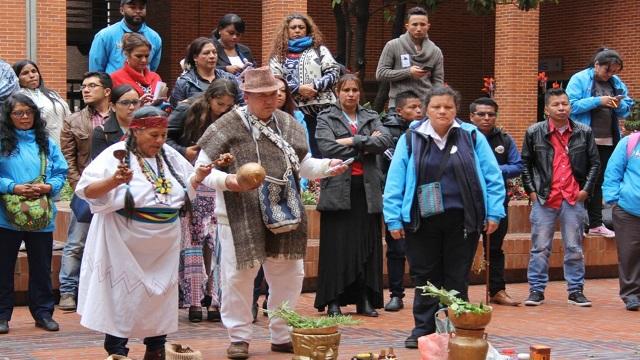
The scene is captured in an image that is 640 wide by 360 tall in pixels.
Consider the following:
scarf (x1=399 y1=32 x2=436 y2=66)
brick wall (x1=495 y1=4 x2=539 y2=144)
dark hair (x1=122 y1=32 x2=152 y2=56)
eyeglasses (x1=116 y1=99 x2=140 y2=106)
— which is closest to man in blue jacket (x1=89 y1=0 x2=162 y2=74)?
dark hair (x1=122 y1=32 x2=152 y2=56)

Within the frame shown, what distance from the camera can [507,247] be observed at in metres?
12.7

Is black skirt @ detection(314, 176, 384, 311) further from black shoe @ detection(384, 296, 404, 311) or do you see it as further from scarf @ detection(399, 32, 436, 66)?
scarf @ detection(399, 32, 436, 66)


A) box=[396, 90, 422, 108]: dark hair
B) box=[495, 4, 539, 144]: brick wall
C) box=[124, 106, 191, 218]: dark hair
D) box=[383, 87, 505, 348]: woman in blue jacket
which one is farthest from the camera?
box=[495, 4, 539, 144]: brick wall

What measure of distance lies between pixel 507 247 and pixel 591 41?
17.4 m

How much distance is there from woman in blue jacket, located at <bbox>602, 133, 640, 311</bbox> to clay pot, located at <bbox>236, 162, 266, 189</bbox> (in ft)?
16.4

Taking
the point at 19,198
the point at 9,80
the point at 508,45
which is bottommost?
the point at 19,198

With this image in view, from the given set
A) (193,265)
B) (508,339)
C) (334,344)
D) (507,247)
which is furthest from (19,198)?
(507,247)

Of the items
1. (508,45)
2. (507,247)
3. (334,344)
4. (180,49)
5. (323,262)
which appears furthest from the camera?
(180,49)

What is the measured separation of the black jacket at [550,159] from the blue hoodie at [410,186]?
285 cm

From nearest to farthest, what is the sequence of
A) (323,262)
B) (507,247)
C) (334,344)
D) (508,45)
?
(334,344), (323,262), (507,247), (508,45)

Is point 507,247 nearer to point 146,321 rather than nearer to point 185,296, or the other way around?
point 185,296

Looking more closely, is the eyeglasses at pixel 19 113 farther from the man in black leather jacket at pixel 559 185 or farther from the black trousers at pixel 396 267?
the man in black leather jacket at pixel 559 185

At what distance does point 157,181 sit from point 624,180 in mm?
5631

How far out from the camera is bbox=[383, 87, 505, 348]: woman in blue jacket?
8438 millimetres
